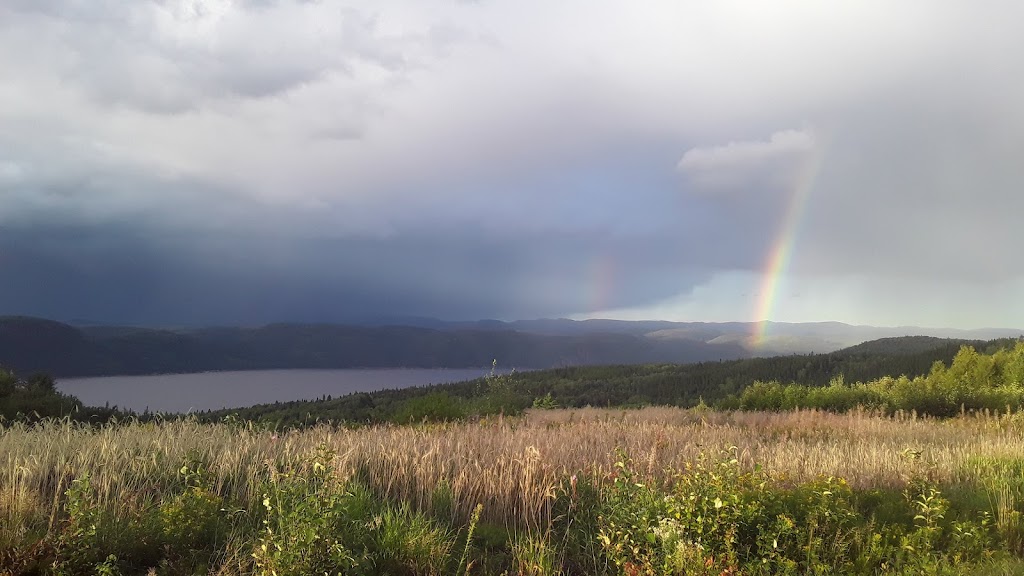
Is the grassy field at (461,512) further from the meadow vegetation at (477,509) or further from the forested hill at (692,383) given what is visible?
the forested hill at (692,383)

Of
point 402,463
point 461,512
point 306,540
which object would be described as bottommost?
point 461,512

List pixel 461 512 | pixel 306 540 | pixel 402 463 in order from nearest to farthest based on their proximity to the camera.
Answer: pixel 306 540
pixel 461 512
pixel 402 463

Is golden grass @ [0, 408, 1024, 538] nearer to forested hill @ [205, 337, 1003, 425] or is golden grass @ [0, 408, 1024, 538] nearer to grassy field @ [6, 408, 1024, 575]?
grassy field @ [6, 408, 1024, 575]

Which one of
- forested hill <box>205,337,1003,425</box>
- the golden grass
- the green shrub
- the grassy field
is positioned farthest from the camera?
forested hill <box>205,337,1003,425</box>

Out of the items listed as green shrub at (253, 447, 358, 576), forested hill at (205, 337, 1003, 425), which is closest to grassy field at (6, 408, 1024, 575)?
green shrub at (253, 447, 358, 576)

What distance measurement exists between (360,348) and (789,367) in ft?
310

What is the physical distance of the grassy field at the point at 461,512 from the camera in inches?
185

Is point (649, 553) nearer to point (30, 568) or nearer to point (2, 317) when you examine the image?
point (30, 568)

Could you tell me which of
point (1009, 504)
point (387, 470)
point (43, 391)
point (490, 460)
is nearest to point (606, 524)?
point (490, 460)

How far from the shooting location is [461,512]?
6.36m

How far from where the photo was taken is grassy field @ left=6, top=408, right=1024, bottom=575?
15.4ft

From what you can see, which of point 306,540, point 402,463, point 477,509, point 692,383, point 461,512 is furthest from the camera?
point 692,383

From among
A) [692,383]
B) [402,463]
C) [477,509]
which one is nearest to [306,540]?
[477,509]

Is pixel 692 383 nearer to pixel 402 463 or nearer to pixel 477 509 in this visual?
pixel 402 463
